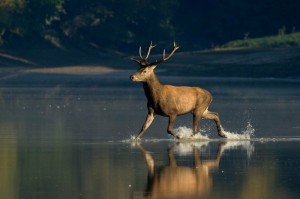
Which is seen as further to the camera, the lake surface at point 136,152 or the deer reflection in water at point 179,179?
the lake surface at point 136,152

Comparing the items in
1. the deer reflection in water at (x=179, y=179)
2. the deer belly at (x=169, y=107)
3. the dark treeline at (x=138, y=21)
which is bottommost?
the deer reflection in water at (x=179, y=179)

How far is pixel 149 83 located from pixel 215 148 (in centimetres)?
199

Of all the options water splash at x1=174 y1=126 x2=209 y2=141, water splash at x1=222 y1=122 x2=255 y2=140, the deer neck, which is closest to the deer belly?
the deer neck

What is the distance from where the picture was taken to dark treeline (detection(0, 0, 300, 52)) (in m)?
72.8

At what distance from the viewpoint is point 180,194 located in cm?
1459

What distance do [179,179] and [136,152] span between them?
11.8 ft

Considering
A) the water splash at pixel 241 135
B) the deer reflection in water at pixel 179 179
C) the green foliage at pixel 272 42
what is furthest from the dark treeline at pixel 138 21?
the deer reflection in water at pixel 179 179

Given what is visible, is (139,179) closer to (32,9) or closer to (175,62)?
(175,62)

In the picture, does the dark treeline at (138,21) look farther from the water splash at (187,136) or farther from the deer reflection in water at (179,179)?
the deer reflection in water at (179,179)

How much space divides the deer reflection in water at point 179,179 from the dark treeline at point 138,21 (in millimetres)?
53459

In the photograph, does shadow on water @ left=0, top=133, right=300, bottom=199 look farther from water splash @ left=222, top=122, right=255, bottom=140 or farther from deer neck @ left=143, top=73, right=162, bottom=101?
deer neck @ left=143, top=73, right=162, bottom=101

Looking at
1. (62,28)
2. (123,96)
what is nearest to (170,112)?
(123,96)

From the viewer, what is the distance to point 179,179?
1598 cm

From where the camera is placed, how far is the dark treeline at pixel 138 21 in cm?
7275
